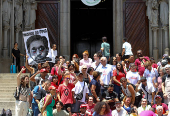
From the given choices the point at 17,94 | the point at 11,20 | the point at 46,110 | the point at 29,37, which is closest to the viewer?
the point at 46,110

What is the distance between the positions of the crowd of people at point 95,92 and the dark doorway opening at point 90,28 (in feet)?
39.3

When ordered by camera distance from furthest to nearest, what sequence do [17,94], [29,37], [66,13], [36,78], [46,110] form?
[66,13] → [29,37] → [36,78] → [17,94] → [46,110]

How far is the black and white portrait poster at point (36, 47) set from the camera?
479 inches

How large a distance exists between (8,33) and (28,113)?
921cm

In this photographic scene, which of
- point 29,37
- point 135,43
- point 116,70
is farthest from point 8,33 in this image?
point 116,70

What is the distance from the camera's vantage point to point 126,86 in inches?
397

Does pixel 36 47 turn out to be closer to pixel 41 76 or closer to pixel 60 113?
pixel 41 76

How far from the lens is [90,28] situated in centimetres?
2405

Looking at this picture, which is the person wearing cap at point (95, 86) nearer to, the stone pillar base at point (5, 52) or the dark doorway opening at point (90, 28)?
the stone pillar base at point (5, 52)

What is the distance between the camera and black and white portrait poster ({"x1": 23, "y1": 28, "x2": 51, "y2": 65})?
1217cm

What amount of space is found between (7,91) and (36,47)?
1.98 meters

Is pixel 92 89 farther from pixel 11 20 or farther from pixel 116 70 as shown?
pixel 11 20

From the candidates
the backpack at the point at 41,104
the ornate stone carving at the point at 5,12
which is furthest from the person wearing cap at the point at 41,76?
the ornate stone carving at the point at 5,12

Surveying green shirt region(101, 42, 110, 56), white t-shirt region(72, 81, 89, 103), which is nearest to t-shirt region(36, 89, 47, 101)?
white t-shirt region(72, 81, 89, 103)
